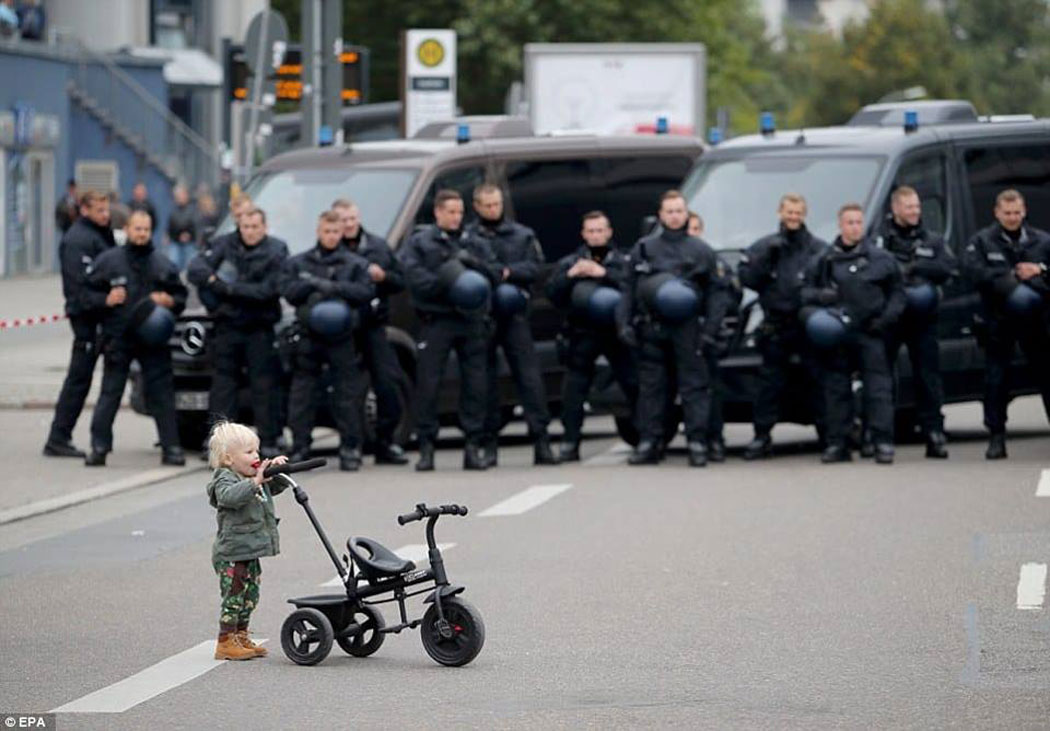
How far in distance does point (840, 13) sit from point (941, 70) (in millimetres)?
82299

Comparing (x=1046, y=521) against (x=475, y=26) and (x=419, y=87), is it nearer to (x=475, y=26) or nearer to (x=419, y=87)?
(x=419, y=87)

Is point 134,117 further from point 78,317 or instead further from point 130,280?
point 130,280

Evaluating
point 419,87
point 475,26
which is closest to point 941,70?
point 475,26

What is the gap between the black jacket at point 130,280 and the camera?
1683cm

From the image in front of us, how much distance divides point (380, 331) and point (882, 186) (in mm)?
3630

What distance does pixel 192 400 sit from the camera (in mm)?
17547

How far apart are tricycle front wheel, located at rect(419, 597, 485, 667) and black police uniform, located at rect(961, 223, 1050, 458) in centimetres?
854

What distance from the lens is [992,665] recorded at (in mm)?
9016

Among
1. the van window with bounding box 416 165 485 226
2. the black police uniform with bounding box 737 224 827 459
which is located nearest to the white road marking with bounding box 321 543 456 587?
the black police uniform with bounding box 737 224 827 459

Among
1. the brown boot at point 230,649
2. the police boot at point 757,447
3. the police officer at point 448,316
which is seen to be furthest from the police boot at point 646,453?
the brown boot at point 230,649

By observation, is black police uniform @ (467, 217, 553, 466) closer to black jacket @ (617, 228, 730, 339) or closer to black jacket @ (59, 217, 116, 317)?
black jacket @ (617, 228, 730, 339)

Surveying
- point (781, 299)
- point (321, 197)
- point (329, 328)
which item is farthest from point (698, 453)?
point (321, 197)

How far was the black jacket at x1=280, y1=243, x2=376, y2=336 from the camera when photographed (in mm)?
16328
